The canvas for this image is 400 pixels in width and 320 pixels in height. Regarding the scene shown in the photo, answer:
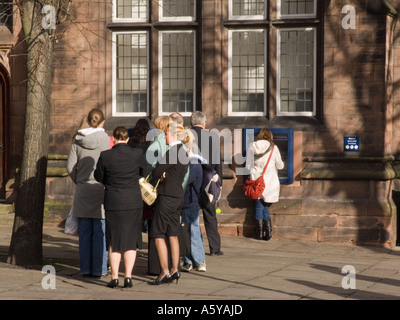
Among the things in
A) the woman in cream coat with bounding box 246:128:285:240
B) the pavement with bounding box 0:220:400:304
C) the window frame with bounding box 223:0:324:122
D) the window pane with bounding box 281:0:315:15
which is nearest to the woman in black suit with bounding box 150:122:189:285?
the pavement with bounding box 0:220:400:304

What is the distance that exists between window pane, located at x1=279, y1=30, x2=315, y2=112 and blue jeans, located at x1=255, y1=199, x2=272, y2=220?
5.52 feet

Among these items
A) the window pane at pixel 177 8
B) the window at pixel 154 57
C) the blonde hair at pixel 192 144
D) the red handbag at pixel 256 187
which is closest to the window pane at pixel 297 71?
the red handbag at pixel 256 187

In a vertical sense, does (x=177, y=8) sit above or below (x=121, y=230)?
above

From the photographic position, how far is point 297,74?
47.5 feet

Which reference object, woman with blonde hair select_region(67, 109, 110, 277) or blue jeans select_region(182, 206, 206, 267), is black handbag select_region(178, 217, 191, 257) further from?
woman with blonde hair select_region(67, 109, 110, 277)

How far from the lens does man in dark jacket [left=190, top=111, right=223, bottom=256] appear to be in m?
11.5

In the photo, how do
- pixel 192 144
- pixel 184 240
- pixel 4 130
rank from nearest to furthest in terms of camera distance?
1. pixel 184 240
2. pixel 192 144
3. pixel 4 130

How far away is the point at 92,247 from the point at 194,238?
4.44ft

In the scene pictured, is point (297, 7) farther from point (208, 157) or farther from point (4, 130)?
point (4, 130)

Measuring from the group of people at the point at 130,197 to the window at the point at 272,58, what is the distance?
417 centimetres

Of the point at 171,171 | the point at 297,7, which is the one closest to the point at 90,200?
the point at 171,171

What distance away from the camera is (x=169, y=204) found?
31.3 ft

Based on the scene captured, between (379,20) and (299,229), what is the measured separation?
140 inches
